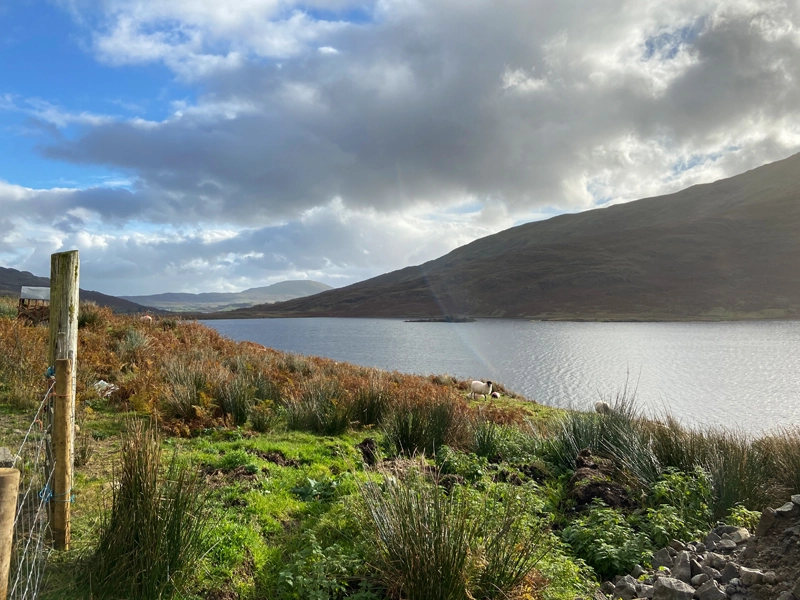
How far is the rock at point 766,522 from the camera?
14.5 feet

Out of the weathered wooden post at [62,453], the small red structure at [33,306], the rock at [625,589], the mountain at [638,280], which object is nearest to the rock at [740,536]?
the rock at [625,589]

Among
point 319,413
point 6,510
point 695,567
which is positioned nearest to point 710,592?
point 695,567

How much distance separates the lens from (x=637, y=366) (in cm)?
3170

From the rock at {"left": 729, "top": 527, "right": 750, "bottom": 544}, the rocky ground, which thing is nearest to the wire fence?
the rocky ground

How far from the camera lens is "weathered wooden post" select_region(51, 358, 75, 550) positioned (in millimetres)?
3631

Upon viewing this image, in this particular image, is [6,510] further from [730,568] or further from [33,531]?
[730,568]

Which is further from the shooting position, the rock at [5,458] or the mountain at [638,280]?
the mountain at [638,280]

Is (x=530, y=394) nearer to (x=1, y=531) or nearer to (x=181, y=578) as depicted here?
(x=181, y=578)

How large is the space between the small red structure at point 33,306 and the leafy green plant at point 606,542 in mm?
14880

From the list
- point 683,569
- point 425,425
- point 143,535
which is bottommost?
point 683,569

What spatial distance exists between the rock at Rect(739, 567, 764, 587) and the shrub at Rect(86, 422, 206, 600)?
4.41 m

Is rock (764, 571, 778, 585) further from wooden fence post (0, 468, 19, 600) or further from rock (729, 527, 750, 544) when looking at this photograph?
wooden fence post (0, 468, 19, 600)

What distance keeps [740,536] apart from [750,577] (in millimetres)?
887

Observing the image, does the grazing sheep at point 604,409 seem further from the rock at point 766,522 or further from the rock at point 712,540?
the rock at point 766,522
